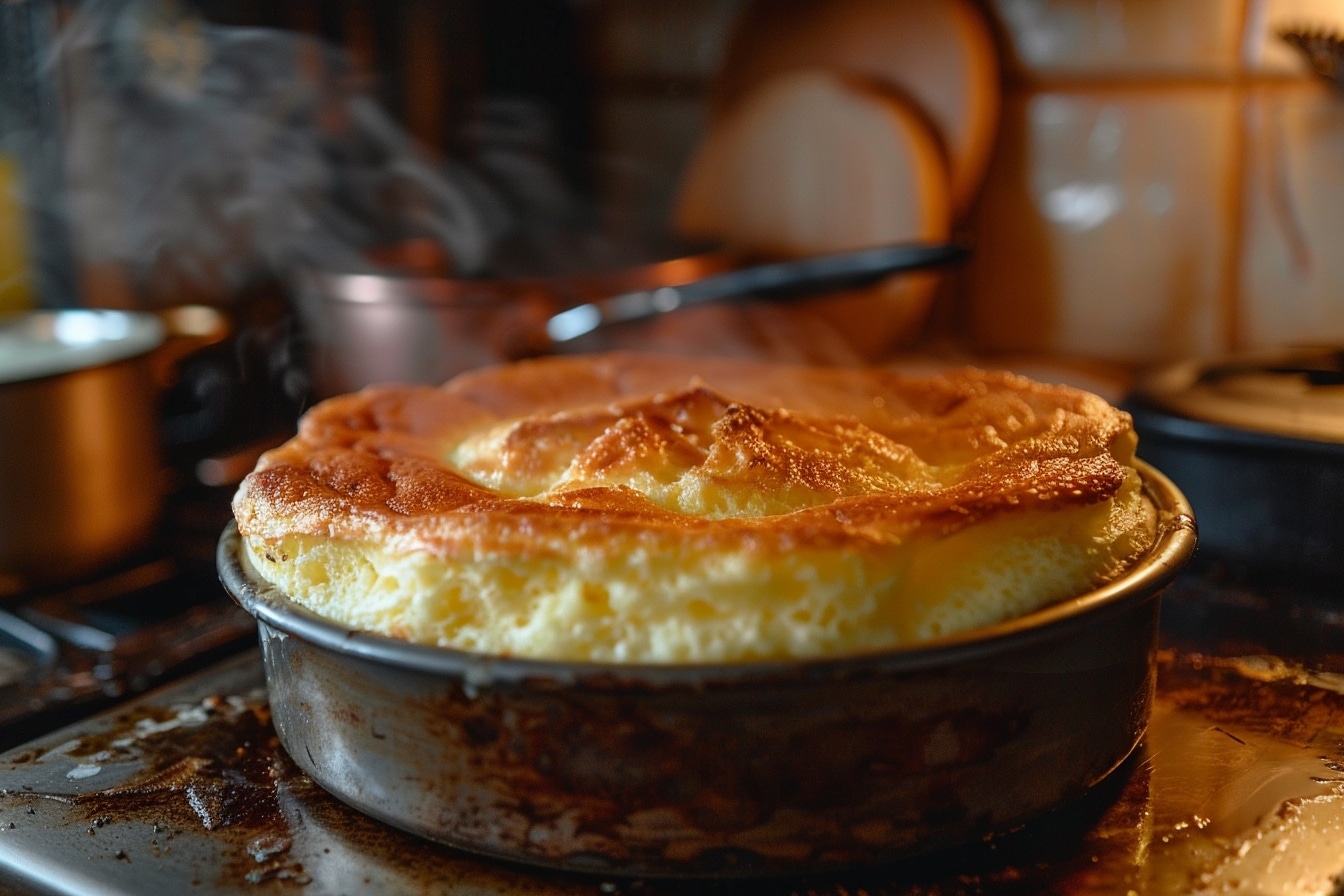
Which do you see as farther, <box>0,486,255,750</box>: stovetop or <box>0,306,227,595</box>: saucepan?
<box>0,306,227,595</box>: saucepan

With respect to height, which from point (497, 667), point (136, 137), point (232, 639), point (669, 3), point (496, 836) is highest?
point (669, 3)

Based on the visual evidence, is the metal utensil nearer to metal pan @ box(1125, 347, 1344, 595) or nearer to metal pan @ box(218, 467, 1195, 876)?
metal pan @ box(1125, 347, 1344, 595)

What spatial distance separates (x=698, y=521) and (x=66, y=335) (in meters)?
1.54

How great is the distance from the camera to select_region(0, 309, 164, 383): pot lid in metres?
1.93

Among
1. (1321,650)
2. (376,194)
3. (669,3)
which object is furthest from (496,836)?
(669,3)

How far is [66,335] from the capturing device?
205 centimetres

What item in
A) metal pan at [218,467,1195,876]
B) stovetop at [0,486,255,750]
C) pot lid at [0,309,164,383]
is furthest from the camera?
pot lid at [0,309,164,383]

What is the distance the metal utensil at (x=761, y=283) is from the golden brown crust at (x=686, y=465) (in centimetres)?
56

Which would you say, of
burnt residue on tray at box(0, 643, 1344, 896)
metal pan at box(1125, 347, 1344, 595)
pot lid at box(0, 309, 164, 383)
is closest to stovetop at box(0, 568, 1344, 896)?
burnt residue on tray at box(0, 643, 1344, 896)

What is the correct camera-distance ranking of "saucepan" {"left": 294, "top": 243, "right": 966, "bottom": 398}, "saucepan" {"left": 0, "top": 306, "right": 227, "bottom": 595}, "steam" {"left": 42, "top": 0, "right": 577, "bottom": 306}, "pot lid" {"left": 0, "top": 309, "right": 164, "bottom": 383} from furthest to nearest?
"steam" {"left": 42, "top": 0, "right": 577, "bottom": 306}
"saucepan" {"left": 294, "top": 243, "right": 966, "bottom": 398}
"pot lid" {"left": 0, "top": 309, "right": 164, "bottom": 383}
"saucepan" {"left": 0, "top": 306, "right": 227, "bottom": 595}

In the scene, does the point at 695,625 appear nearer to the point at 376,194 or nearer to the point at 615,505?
the point at 615,505

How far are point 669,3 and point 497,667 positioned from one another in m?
2.48

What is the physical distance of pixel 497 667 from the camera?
0.89 m

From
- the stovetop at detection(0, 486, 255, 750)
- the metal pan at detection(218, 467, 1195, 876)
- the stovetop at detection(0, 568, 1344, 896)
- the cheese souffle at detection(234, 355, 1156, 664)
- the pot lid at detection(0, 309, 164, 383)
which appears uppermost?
the cheese souffle at detection(234, 355, 1156, 664)
